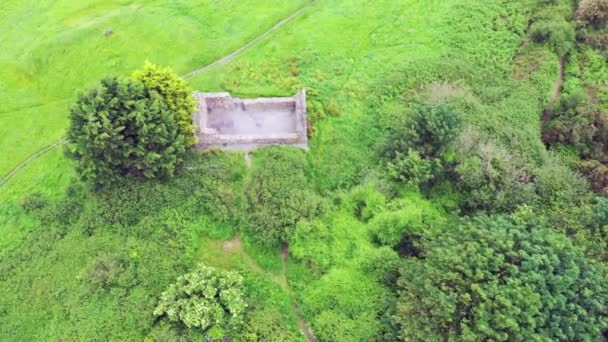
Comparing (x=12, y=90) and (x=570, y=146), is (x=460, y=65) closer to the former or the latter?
(x=570, y=146)

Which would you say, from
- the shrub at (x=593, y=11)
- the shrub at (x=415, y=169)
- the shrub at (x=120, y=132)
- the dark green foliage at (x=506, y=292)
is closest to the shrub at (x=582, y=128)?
the shrub at (x=593, y=11)

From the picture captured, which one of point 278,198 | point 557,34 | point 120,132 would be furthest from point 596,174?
point 120,132

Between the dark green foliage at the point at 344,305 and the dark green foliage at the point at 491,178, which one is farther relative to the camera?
the dark green foliage at the point at 491,178

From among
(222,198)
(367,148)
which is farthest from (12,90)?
(367,148)

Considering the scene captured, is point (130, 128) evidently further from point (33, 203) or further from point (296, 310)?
point (296, 310)

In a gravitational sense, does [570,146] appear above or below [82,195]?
above

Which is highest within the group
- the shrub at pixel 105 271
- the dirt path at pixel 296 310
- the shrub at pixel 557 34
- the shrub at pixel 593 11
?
the shrub at pixel 593 11

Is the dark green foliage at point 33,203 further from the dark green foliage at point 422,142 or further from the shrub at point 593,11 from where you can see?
the shrub at point 593,11
